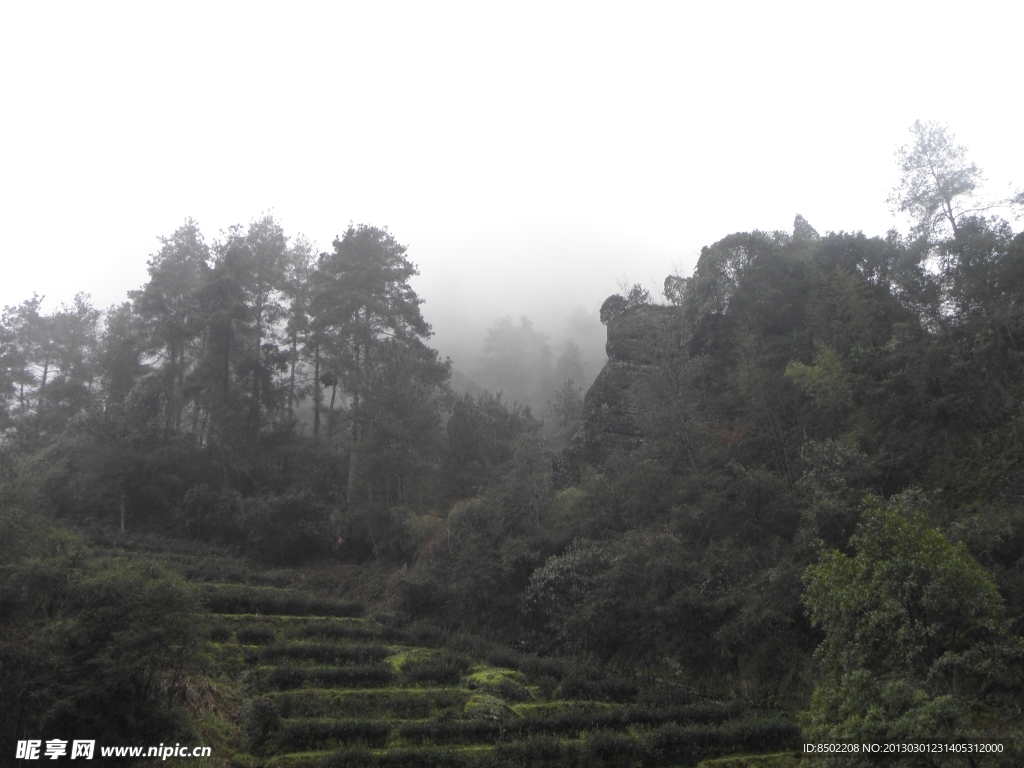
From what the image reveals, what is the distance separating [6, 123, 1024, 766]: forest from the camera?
10.6 m

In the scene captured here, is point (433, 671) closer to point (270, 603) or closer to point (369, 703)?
point (369, 703)

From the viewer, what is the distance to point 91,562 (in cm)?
1278

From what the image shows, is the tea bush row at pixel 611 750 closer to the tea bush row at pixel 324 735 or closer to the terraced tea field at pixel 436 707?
the terraced tea field at pixel 436 707

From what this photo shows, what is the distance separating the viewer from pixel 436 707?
15562mm

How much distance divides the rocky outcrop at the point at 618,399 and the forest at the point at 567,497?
0.34 m

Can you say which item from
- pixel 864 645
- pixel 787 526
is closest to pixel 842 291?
pixel 787 526

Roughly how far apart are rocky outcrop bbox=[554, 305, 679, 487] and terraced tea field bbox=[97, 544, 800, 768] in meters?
11.7

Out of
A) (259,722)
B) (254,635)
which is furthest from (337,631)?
(259,722)

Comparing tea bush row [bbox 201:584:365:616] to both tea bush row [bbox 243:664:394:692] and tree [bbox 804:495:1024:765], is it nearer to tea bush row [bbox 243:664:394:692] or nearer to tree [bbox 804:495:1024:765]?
tea bush row [bbox 243:664:394:692]

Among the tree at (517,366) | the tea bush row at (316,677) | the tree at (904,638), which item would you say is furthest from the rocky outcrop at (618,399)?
the tree at (517,366)

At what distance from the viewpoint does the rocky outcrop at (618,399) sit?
3084 centimetres

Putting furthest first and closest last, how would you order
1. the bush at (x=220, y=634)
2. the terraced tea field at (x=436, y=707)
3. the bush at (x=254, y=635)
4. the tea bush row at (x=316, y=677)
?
1. the bush at (x=254, y=635)
2. the bush at (x=220, y=634)
3. the tea bush row at (x=316, y=677)
4. the terraced tea field at (x=436, y=707)

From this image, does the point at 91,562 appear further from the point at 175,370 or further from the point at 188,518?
the point at 175,370

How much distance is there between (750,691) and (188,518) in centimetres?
2660
